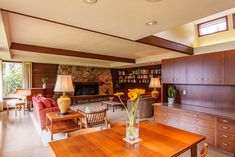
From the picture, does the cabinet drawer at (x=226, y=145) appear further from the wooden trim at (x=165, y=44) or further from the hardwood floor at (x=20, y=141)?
the hardwood floor at (x=20, y=141)

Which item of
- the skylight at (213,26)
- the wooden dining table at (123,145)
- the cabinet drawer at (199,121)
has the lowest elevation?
the cabinet drawer at (199,121)

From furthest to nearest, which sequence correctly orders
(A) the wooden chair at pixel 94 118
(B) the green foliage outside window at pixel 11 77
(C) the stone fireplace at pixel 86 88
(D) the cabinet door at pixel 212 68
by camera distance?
(C) the stone fireplace at pixel 86 88 < (B) the green foliage outside window at pixel 11 77 < (A) the wooden chair at pixel 94 118 < (D) the cabinet door at pixel 212 68

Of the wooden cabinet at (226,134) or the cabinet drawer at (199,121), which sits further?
the cabinet drawer at (199,121)

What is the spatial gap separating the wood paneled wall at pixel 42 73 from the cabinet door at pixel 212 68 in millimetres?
7145

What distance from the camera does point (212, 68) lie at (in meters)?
3.19

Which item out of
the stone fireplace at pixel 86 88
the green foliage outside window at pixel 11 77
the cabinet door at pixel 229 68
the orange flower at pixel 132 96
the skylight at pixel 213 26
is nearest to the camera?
the orange flower at pixel 132 96

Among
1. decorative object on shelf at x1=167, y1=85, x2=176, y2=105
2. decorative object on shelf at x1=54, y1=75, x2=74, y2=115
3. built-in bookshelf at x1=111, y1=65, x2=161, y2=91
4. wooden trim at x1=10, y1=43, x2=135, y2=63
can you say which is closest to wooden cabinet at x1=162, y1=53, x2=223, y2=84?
decorative object on shelf at x1=167, y1=85, x2=176, y2=105

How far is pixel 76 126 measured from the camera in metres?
3.90

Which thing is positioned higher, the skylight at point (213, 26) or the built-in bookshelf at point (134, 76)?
the skylight at point (213, 26)

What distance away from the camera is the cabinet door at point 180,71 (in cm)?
373

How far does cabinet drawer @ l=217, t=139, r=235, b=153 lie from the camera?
102 inches

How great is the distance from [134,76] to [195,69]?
6243 millimetres

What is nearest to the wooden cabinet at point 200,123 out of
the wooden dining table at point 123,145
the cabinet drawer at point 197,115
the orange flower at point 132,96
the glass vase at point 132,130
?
the cabinet drawer at point 197,115

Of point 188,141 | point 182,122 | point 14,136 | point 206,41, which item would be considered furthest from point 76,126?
point 206,41
